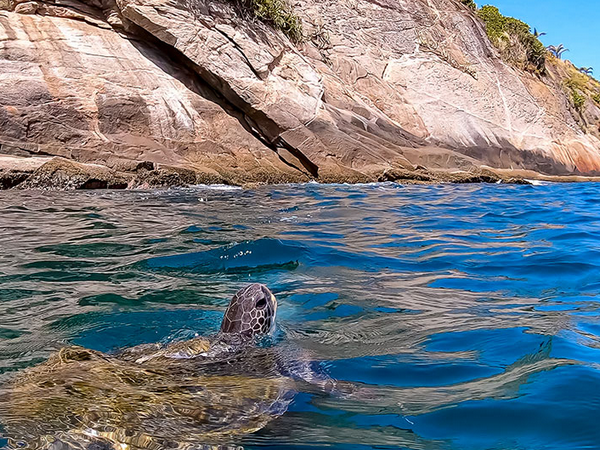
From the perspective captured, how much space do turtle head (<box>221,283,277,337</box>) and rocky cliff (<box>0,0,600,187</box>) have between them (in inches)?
359

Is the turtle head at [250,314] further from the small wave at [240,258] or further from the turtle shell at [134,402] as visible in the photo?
the small wave at [240,258]

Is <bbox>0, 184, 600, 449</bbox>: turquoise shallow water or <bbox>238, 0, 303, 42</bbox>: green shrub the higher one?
<bbox>238, 0, 303, 42</bbox>: green shrub

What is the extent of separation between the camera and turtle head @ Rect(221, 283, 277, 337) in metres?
4.04

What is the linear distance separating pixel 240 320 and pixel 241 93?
13610mm

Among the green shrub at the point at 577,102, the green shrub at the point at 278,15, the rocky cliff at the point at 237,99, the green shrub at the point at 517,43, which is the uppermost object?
the green shrub at the point at 517,43

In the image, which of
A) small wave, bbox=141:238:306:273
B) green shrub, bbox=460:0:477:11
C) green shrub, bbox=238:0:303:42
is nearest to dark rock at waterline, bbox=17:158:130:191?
small wave, bbox=141:238:306:273

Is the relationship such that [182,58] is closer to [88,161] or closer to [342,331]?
[88,161]

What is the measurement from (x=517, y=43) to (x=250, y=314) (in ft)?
98.6

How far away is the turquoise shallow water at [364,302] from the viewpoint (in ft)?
9.06

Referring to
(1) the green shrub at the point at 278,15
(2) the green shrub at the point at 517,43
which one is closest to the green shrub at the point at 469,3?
(2) the green shrub at the point at 517,43

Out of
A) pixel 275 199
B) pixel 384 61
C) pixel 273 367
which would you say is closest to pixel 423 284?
pixel 273 367

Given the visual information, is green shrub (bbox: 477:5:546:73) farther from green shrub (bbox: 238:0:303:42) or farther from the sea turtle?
the sea turtle

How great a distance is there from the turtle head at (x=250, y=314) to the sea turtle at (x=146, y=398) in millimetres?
347

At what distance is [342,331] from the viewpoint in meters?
4.30
